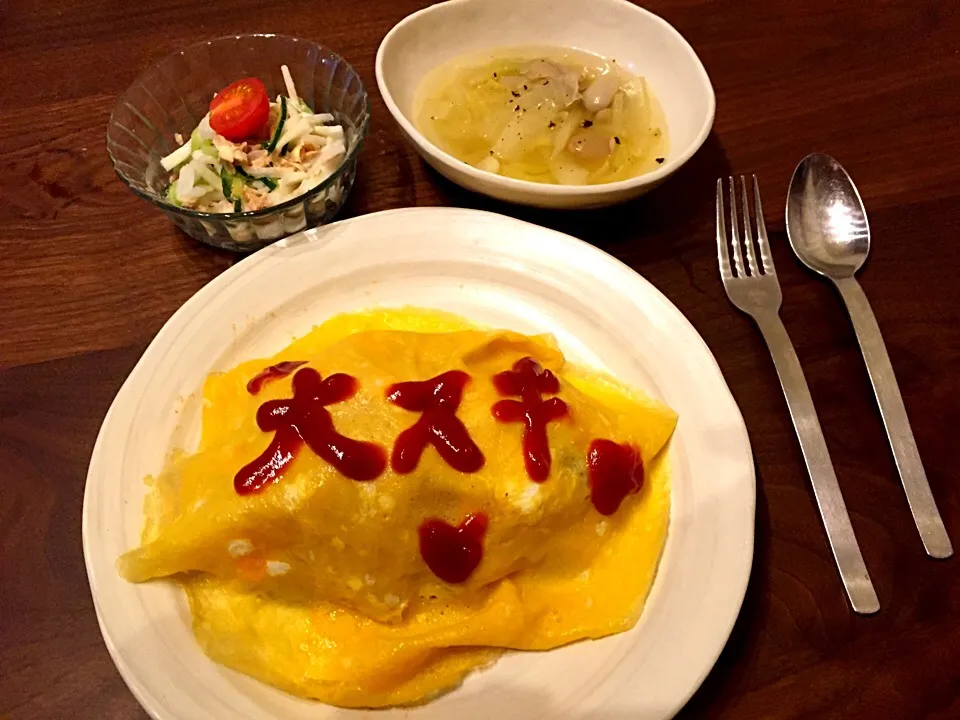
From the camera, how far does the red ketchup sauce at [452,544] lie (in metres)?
1.85

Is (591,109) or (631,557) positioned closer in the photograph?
(631,557)

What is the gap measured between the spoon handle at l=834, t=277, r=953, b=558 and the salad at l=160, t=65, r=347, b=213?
6.26ft

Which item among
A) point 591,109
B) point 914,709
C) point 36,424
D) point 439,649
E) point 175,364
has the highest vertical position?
point 591,109

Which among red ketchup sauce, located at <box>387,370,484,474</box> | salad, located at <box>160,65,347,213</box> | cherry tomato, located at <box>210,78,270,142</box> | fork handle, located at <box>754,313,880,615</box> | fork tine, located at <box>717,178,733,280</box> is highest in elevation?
cherry tomato, located at <box>210,78,270,142</box>

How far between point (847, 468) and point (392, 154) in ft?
6.54

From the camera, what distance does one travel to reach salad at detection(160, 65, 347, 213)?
2461 mm

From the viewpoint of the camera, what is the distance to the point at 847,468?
2186mm

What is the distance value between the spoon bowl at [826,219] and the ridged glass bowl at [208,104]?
65.2 inches

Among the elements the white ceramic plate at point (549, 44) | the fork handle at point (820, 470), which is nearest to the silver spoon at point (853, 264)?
the fork handle at point (820, 470)

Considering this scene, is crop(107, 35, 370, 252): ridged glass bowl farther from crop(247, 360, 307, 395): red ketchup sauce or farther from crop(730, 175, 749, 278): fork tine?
crop(730, 175, 749, 278): fork tine

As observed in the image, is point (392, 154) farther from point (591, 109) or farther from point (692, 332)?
point (692, 332)

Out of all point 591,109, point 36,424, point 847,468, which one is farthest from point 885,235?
point 36,424

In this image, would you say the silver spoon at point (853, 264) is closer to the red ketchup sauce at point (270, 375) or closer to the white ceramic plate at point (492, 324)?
the white ceramic plate at point (492, 324)

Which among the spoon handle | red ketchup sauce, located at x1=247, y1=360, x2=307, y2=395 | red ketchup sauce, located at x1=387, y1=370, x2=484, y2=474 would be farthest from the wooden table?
red ketchup sauce, located at x1=387, y1=370, x2=484, y2=474
